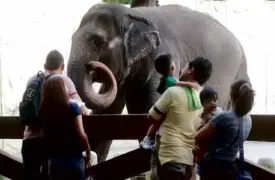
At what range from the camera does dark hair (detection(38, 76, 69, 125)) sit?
2.69 meters

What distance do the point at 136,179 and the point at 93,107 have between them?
2.27 ft

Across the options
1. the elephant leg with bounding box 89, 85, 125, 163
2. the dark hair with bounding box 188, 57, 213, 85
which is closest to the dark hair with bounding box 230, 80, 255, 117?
the dark hair with bounding box 188, 57, 213, 85

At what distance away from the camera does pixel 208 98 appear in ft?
8.41

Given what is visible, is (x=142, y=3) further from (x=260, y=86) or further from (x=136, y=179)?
(x=260, y=86)

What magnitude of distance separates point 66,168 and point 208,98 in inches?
27.0

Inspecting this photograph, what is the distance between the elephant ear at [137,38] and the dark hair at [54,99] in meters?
1.79

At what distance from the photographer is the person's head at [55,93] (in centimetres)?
269

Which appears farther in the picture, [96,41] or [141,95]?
A: [141,95]

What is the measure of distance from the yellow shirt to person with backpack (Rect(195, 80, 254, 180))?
10 centimetres

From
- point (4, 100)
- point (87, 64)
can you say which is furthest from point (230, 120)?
point (4, 100)

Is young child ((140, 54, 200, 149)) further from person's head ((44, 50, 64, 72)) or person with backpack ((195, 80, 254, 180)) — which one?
person's head ((44, 50, 64, 72))

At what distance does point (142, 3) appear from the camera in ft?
18.4

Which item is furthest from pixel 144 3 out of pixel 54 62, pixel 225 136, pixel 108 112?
pixel 225 136

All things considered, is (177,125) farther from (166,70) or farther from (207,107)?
(166,70)
